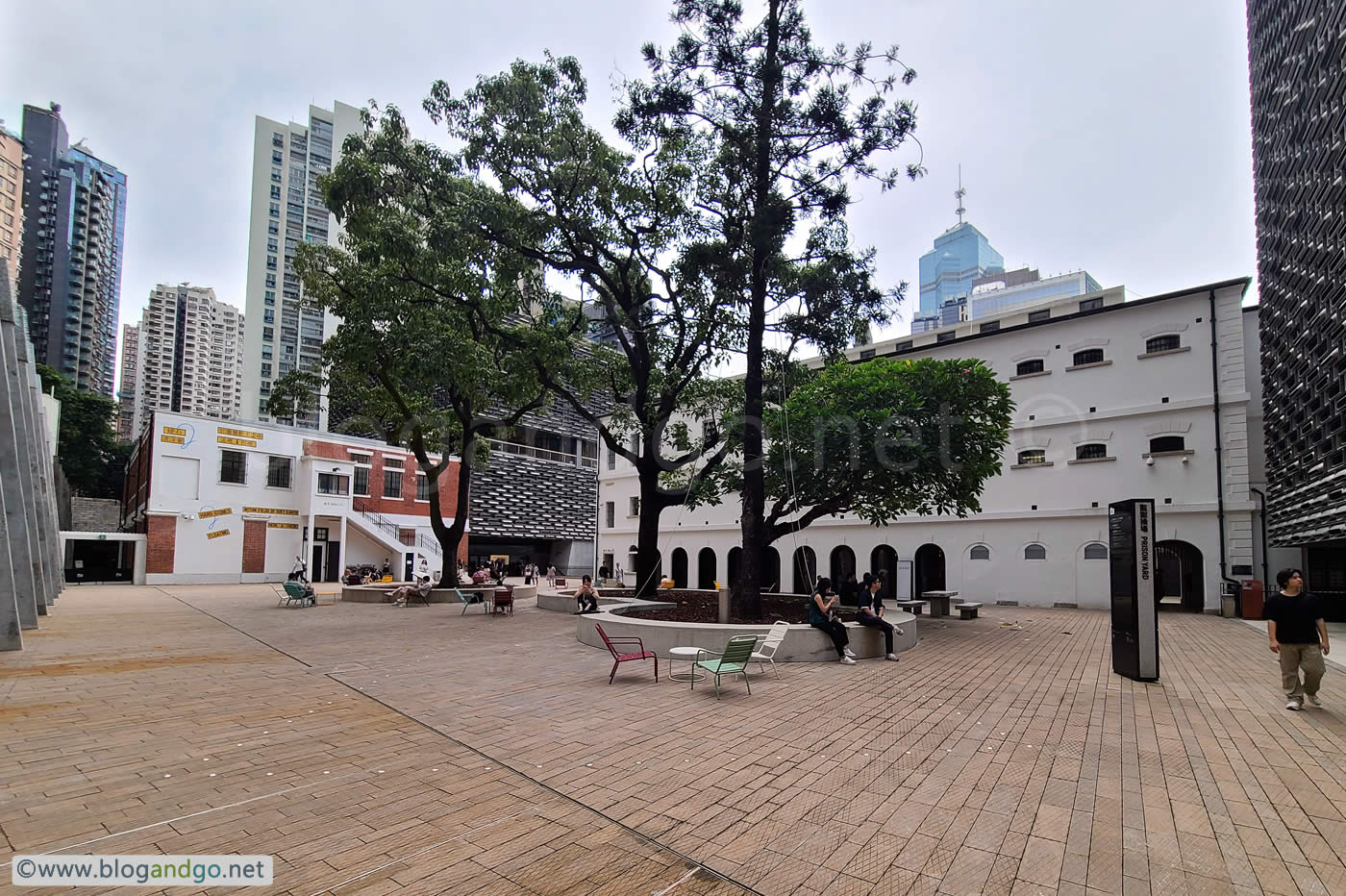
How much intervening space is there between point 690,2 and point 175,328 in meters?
115

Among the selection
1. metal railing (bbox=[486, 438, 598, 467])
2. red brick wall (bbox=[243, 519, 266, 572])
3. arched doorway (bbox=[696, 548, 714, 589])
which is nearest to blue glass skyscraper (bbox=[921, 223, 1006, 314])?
metal railing (bbox=[486, 438, 598, 467])

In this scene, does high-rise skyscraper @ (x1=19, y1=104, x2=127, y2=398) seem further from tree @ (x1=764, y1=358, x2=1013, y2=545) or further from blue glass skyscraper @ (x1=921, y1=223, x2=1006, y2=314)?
blue glass skyscraper @ (x1=921, y1=223, x2=1006, y2=314)

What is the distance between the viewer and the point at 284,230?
90.4 metres

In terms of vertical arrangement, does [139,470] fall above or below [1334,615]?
above

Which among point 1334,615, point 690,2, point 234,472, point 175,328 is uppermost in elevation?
point 175,328

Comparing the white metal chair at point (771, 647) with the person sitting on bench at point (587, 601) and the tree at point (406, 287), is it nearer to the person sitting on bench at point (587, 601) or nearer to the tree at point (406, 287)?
the person sitting on bench at point (587, 601)

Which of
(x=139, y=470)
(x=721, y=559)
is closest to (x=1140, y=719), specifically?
(x=721, y=559)

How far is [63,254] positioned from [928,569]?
93051 millimetres

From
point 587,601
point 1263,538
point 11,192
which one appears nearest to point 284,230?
point 11,192

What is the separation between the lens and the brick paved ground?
3.82m

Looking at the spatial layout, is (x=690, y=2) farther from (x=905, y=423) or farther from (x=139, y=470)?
(x=139, y=470)

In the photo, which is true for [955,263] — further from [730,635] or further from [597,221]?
[730,635]

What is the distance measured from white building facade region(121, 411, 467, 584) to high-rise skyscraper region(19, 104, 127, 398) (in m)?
46.9

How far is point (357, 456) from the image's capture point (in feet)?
129
